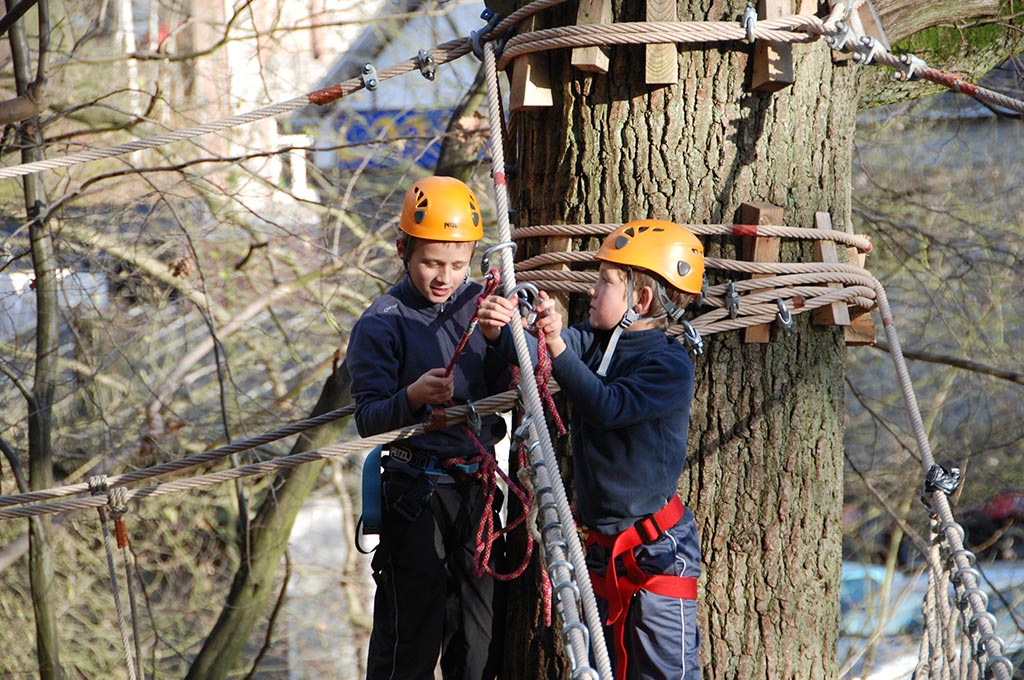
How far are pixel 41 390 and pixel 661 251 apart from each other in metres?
3.61

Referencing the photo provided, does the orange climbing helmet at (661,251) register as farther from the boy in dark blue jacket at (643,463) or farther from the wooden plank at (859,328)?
the wooden plank at (859,328)

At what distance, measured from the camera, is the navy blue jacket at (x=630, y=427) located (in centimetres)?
190

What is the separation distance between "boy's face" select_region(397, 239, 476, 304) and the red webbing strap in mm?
633

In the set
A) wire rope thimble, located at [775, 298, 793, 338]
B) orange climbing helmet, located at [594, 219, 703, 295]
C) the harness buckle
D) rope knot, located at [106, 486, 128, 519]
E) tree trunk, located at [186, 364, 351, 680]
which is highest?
orange climbing helmet, located at [594, 219, 703, 295]

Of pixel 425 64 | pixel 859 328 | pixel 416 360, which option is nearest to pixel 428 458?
pixel 416 360

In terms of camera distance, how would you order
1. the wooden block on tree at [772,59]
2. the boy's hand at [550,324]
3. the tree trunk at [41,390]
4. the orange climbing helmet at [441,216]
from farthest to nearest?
the tree trunk at [41,390]
the orange climbing helmet at [441,216]
the wooden block on tree at [772,59]
the boy's hand at [550,324]

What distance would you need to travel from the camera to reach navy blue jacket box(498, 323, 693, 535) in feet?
6.23

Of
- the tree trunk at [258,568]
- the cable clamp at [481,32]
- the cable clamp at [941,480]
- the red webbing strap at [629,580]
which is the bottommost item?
the tree trunk at [258,568]

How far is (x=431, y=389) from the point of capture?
2061mm

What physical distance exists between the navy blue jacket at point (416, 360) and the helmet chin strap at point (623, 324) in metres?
0.33

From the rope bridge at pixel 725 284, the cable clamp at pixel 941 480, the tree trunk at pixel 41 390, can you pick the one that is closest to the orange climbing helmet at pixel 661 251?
the rope bridge at pixel 725 284

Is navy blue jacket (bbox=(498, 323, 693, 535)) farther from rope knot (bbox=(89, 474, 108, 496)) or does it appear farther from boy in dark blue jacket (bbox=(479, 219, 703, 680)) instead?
rope knot (bbox=(89, 474, 108, 496))

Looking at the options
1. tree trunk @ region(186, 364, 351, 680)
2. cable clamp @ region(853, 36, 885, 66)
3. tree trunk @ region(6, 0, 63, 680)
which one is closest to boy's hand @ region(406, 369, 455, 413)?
cable clamp @ region(853, 36, 885, 66)

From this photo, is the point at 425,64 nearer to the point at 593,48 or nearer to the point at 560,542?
the point at 593,48
